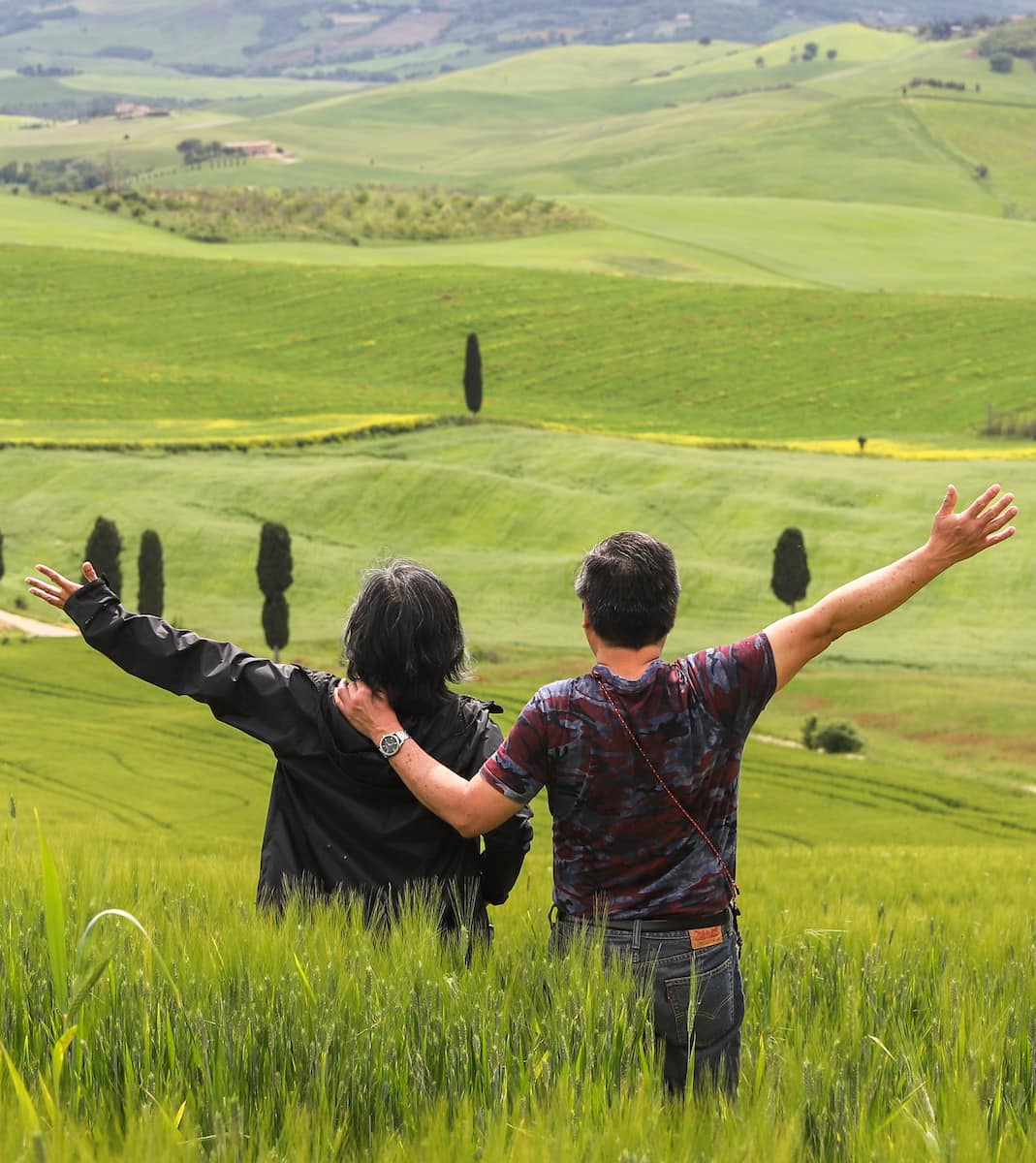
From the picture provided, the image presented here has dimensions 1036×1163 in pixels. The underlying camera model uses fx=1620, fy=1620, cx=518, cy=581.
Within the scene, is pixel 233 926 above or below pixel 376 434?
above

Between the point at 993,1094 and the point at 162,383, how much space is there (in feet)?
290

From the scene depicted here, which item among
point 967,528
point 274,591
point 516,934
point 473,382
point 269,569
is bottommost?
point 274,591

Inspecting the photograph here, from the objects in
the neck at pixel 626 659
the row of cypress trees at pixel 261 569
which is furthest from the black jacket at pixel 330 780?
the row of cypress trees at pixel 261 569

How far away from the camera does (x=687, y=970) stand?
463 cm

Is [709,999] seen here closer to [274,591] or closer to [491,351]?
[274,591]

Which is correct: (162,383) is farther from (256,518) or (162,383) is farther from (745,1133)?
(745,1133)

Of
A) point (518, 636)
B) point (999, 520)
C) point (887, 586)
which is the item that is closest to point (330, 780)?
point (887, 586)

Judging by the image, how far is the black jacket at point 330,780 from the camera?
513 centimetres

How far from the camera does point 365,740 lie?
5.11 meters

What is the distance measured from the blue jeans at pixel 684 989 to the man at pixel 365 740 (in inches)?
21.9

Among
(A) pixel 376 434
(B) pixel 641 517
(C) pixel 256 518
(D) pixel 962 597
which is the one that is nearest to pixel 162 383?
(A) pixel 376 434

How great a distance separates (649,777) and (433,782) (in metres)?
0.65

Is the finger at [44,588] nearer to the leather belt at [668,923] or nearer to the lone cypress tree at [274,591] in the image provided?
the leather belt at [668,923]

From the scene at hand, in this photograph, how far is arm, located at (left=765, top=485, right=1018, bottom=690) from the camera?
4.80 meters
